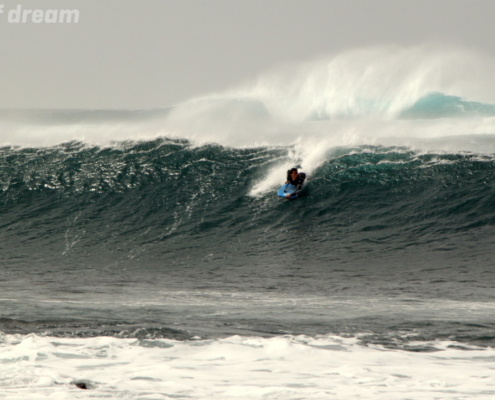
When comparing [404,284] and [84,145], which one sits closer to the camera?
[404,284]

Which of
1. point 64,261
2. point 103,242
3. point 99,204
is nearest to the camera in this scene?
point 64,261

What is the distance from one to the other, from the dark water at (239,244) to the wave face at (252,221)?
71mm

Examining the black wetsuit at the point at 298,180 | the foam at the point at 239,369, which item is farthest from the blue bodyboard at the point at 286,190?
the foam at the point at 239,369

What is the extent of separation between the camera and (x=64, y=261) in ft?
53.0

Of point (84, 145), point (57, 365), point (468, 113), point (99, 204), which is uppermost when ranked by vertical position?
point (468, 113)

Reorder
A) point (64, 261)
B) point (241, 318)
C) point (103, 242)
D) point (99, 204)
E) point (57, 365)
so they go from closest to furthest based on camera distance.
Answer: point (57, 365) → point (241, 318) → point (64, 261) → point (103, 242) → point (99, 204)

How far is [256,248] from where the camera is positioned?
53.9ft

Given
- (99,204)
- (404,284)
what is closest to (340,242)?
(404,284)

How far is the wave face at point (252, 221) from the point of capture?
10344mm

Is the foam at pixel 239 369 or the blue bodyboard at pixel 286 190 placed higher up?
the blue bodyboard at pixel 286 190

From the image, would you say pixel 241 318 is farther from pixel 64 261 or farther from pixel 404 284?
pixel 64 261

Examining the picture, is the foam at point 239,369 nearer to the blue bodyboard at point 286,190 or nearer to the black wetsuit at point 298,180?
the blue bodyboard at point 286,190

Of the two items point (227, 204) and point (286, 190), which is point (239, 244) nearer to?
point (227, 204)

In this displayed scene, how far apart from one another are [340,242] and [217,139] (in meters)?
Answer: 9.74
